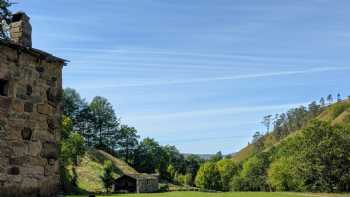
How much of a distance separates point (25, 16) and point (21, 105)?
2.67 meters

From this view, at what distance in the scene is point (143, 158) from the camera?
116m

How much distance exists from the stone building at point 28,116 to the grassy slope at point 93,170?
6470cm

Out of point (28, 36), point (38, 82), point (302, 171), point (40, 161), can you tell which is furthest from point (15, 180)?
point (302, 171)

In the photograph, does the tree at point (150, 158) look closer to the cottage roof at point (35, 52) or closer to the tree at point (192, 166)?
the tree at point (192, 166)

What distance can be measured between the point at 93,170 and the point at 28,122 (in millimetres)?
81252

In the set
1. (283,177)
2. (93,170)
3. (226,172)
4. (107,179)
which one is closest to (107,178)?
(107,179)

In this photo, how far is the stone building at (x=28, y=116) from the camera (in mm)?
9266

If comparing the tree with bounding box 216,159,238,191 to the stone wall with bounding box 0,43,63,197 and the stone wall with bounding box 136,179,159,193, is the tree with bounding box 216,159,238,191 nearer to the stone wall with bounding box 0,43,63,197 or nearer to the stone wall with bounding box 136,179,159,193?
the stone wall with bounding box 136,179,159,193

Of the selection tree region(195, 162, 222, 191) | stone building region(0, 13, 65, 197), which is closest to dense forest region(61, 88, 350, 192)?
tree region(195, 162, 222, 191)

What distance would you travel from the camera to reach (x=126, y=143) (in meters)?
120

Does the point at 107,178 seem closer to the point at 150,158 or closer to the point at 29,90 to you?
the point at 150,158

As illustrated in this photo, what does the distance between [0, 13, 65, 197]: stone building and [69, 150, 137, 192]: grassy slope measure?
64701 mm

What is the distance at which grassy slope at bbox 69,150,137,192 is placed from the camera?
254 feet

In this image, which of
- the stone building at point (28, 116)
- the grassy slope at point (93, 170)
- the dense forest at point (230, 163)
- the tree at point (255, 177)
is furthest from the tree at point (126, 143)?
the stone building at point (28, 116)
